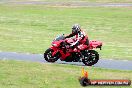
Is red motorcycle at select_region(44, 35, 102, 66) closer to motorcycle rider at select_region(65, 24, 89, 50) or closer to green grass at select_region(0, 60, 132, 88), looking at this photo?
motorcycle rider at select_region(65, 24, 89, 50)

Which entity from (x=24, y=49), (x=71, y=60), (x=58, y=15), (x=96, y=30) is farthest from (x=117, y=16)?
(x=71, y=60)

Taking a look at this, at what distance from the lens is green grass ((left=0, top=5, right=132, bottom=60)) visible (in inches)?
1115

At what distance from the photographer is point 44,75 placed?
16391 millimetres

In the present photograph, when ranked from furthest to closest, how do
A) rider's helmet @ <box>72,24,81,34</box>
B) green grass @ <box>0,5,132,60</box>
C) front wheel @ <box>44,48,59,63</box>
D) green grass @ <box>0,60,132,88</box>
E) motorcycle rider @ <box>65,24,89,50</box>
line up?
green grass @ <box>0,5,132,60</box>
front wheel @ <box>44,48,59,63</box>
motorcycle rider @ <box>65,24,89,50</box>
rider's helmet @ <box>72,24,81,34</box>
green grass @ <box>0,60,132,88</box>

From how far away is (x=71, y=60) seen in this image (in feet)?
69.0

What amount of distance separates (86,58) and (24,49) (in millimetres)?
6802

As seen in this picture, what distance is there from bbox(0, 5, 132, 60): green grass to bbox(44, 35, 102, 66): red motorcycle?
357 cm

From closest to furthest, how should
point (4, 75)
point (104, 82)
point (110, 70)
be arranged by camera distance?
1. point (104, 82)
2. point (4, 75)
3. point (110, 70)

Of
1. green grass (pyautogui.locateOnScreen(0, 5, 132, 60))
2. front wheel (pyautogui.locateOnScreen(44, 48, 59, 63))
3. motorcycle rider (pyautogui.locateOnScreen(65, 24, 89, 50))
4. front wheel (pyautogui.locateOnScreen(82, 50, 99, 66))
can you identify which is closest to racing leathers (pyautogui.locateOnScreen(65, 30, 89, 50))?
motorcycle rider (pyautogui.locateOnScreen(65, 24, 89, 50))

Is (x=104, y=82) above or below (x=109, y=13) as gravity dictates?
above

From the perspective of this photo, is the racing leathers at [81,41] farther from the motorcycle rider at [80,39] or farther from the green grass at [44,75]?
the green grass at [44,75]

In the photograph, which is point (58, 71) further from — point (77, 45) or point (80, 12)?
point (80, 12)

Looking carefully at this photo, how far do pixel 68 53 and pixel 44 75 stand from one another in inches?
187

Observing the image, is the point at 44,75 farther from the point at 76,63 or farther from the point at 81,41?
the point at 76,63
